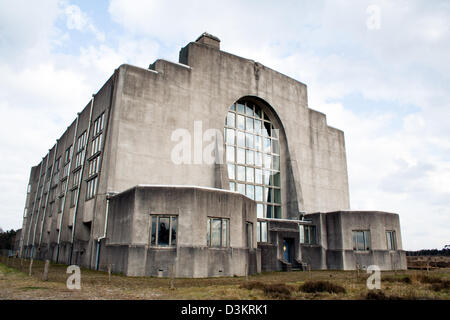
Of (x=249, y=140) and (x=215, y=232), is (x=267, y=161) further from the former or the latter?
(x=215, y=232)

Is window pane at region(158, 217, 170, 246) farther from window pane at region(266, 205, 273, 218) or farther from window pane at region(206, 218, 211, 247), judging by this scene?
window pane at region(266, 205, 273, 218)

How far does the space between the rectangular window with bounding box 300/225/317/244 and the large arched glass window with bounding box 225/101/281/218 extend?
3.42 meters

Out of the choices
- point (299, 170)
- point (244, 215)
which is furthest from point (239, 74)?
point (244, 215)

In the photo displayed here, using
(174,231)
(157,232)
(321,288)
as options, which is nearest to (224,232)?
(174,231)

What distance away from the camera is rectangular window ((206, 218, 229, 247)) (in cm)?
2364

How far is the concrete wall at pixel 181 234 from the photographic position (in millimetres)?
22297

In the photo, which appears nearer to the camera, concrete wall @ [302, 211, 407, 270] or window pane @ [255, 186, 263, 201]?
concrete wall @ [302, 211, 407, 270]

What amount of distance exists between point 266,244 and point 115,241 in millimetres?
13361

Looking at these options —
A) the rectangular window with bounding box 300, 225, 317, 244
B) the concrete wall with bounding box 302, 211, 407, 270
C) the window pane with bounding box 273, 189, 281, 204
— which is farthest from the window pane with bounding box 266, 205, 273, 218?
the concrete wall with bounding box 302, 211, 407, 270

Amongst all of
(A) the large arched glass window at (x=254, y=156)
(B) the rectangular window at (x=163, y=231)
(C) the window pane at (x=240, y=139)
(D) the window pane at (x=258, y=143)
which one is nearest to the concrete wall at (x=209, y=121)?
(A) the large arched glass window at (x=254, y=156)

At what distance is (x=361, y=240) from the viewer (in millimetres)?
34656

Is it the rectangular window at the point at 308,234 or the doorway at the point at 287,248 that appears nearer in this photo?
the doorway at the point at 287,248

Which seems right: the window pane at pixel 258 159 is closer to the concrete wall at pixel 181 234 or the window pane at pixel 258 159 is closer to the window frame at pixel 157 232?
the concrete wall at pixel 181 234

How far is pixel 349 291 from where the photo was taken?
544 inches
